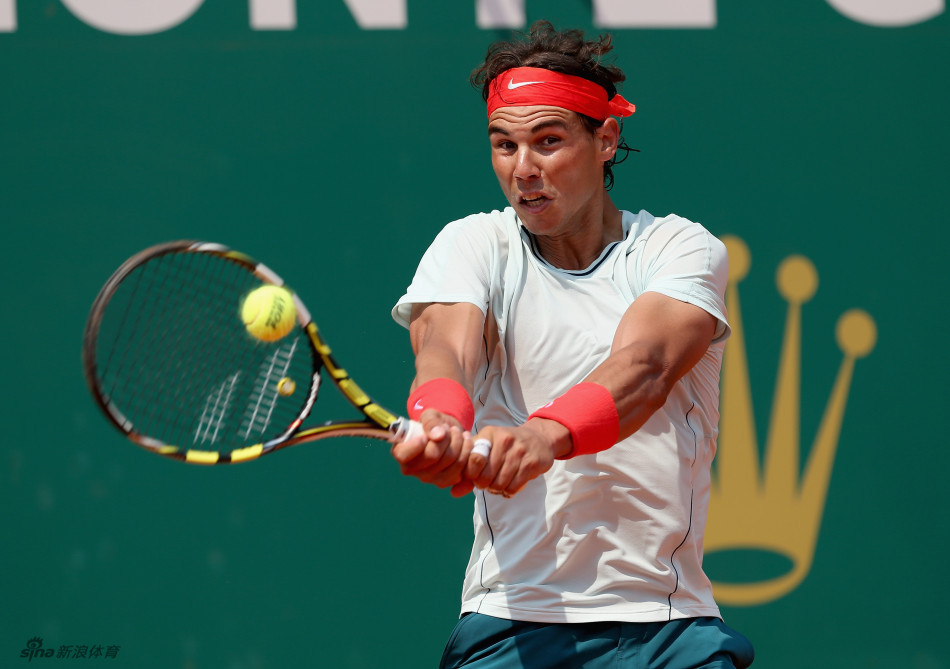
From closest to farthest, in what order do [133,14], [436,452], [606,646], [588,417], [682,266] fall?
[436,452] → [588,417] → [606,646] → [682,266] → [133,14]

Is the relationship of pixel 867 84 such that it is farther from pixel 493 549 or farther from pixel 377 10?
pixel 493 549

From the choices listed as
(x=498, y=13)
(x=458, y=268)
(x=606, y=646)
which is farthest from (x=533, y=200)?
(x=498, y=13)

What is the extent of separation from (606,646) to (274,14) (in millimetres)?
2436

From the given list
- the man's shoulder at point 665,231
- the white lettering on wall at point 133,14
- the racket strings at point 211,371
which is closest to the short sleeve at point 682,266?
the man's shoulder at point 665,231

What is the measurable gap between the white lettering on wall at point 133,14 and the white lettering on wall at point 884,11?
221cm

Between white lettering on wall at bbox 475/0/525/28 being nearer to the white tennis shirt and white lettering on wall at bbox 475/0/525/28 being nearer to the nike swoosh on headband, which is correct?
the nike swoosh on headband

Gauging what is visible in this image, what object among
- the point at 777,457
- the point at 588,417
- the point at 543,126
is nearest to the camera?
the point at 588,417

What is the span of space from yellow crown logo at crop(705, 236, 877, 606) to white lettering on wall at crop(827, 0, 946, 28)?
87 cm

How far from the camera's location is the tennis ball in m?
2.11

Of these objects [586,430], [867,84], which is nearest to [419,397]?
[586,430]

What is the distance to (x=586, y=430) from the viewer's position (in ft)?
6.36

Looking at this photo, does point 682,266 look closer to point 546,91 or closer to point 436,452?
point 546,91

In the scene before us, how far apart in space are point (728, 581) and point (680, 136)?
1.52 meters

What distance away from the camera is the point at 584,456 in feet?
7.05
